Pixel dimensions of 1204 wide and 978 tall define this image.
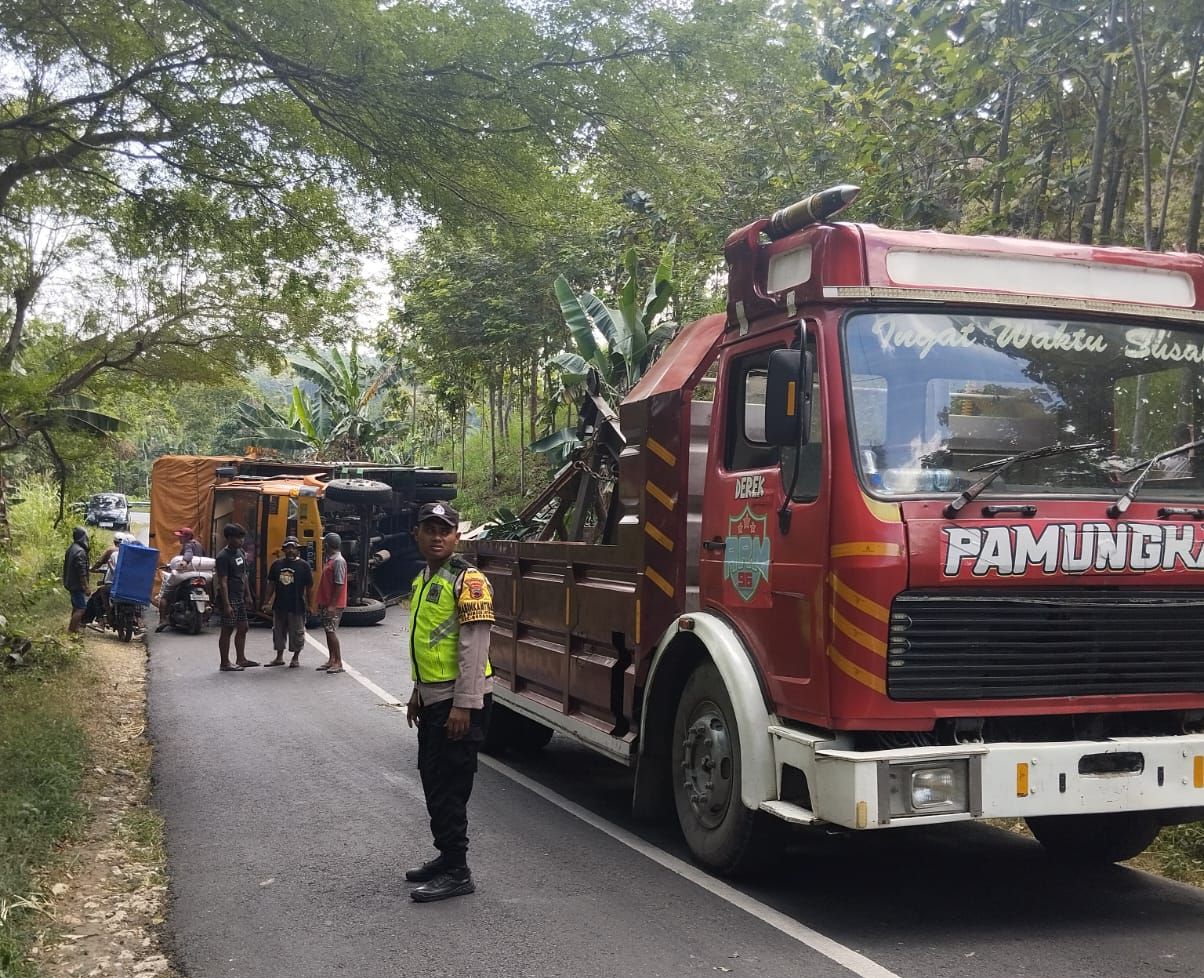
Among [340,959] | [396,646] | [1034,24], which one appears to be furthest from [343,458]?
[340,959]

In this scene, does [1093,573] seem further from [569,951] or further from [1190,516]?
[569,951]

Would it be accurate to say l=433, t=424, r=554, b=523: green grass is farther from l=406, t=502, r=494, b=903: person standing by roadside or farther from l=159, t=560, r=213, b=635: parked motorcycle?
l=406, t=502, r=494, b=903: person standing by roadside

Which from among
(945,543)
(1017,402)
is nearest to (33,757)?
(945,543)

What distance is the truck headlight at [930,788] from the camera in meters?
4.68

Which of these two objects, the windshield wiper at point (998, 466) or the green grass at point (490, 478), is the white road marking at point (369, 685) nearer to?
the windshield wiper at point (998, 466)

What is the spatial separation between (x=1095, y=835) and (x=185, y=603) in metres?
14.9

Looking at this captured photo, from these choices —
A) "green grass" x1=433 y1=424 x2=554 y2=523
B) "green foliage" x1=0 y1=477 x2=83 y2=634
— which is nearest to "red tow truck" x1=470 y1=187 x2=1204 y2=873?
"green foliage" x1=0 y1=477 x2=83 y2=634

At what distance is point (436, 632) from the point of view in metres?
5.53

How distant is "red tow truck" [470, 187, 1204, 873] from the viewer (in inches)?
189

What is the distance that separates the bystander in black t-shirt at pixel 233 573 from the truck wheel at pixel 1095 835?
10318 millimetres

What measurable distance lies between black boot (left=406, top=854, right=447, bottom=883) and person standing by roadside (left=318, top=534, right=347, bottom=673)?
8600 mm

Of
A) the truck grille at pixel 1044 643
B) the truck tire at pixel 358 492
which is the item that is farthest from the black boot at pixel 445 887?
the truck tire at pixel 358 492

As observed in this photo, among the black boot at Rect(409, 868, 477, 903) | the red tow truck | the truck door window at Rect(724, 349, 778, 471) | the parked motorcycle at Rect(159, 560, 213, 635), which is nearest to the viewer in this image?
the red tow truck

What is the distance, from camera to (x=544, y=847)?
21.2ft
